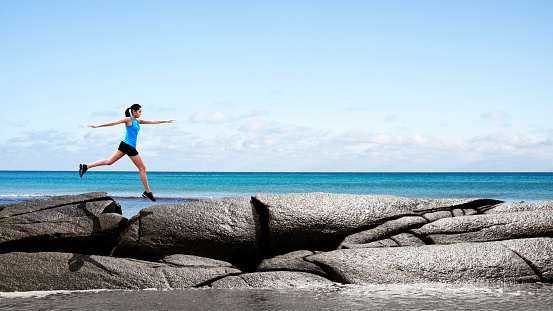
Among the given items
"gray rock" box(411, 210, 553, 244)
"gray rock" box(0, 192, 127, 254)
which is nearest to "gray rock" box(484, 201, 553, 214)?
"gray rock" box(411, 210, 553, 244)

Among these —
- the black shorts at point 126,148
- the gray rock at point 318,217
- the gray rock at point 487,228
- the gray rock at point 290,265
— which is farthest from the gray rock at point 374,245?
the black shorts at point 126,148

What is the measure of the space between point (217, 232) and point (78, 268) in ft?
8.61

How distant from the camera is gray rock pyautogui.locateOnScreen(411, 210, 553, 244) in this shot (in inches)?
387

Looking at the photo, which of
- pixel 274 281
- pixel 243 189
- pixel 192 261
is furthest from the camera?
pixel 243 189

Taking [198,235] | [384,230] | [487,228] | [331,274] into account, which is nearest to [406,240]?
[384,230]

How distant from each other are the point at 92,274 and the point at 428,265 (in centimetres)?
604

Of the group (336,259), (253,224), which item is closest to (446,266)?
(336,259)

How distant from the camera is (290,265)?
9047mm

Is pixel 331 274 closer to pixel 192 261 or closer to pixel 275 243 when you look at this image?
pixel 275 243

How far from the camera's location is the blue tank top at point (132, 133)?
963 centimetres

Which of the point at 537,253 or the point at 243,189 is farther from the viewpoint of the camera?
the point at 243,189

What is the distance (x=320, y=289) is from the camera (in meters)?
8.26

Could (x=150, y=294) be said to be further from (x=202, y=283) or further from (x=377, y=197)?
(x=377, y=197)

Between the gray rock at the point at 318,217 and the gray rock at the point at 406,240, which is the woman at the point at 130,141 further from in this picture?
the gray rock at the point at 406,240
